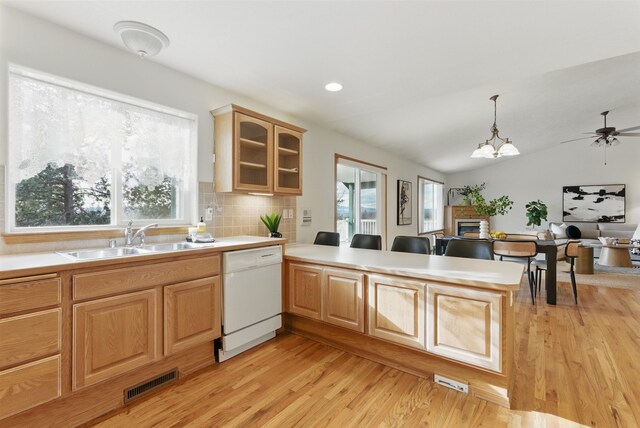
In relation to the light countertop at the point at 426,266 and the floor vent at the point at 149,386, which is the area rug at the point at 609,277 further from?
the floor vent at the point at 149,386

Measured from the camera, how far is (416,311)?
2100mm

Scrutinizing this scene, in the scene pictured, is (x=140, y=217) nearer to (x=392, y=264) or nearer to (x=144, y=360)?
(x=144, y=360)

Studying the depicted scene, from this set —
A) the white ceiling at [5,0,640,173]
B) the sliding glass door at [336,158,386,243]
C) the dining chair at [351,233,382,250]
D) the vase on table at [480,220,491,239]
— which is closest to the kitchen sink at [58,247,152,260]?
the white ceiling at [5,0,640,173]

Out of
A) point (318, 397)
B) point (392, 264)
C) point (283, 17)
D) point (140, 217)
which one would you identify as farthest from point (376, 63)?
point (318, 397)

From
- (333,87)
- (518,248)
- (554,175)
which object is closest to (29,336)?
(333,87)

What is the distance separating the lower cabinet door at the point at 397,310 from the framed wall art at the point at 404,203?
13.8 feet

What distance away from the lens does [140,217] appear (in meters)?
2.52

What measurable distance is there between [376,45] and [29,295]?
8.21ft

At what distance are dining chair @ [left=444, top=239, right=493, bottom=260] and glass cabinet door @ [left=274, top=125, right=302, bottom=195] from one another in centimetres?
166

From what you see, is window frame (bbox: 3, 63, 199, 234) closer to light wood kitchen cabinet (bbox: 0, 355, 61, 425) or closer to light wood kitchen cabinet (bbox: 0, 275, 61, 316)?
light wood kitchen cabinet (bbox: 0, 275, 61, 316)

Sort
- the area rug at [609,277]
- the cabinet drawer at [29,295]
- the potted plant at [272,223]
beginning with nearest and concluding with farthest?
1. the cabinet drawer at [29,295]
2. the potted plant at [272,223]
3. the area rug at [609,277]

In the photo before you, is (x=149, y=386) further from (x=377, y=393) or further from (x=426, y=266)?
(x=426, y=266)

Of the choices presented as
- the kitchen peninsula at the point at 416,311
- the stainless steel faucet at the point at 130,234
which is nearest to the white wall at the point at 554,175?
the kitchen peninsula at the point at 416,311

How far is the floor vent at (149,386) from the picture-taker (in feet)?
6.18
